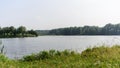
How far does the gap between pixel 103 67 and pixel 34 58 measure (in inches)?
285

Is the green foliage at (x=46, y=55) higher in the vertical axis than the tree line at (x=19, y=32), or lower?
lower

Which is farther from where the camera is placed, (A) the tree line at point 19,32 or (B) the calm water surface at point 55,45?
(A) the tree line at point 19,32

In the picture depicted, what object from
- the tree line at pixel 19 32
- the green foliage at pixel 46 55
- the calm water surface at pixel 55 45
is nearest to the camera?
the green foliage at pixel 46 55

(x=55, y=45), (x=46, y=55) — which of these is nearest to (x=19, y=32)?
(x=55, y=45)

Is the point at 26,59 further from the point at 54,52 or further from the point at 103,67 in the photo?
the point at 103,67

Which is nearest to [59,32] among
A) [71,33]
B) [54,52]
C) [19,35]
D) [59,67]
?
[71,33]

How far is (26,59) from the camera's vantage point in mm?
16547

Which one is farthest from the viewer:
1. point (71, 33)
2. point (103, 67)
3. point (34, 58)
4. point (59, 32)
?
point (59, 32)

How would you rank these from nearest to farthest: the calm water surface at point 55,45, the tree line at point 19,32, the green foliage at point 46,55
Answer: the green foliage at point 46,55
the calm water surface at point 55,45
the tree line at point 19,32

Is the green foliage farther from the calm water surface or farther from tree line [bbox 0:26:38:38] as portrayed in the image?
tree line [bbox 0:26:38:38]

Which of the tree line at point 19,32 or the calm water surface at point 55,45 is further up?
the tree line at point 19,32

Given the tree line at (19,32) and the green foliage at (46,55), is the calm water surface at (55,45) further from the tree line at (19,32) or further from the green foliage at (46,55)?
the tree line at (19,32)

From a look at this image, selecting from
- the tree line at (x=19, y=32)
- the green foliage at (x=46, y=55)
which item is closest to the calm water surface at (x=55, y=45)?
the green foliage at (x=46, y=55)

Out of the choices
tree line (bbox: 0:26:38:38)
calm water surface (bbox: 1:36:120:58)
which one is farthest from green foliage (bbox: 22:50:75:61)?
tree line (bbox: 0:26:38:38)
